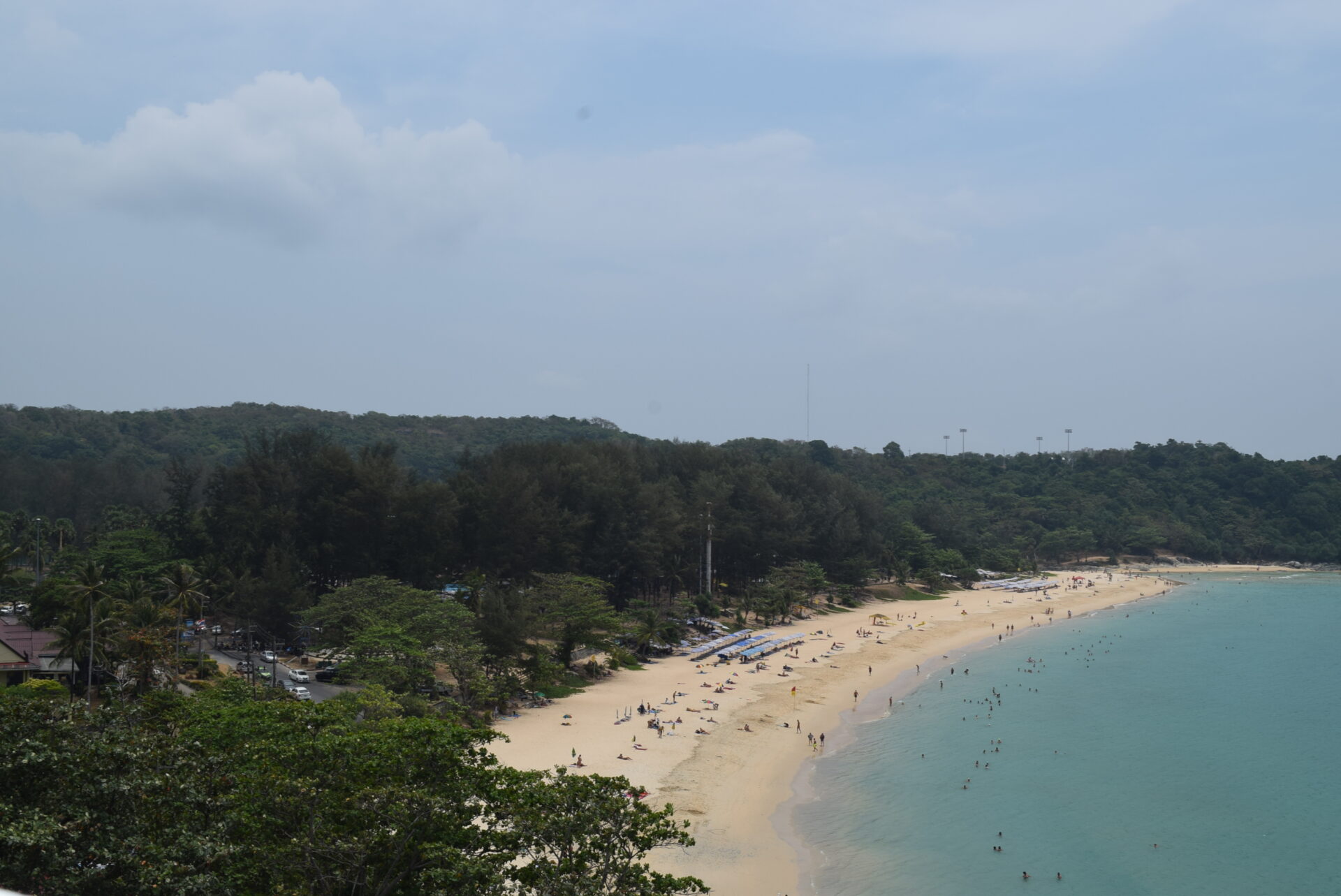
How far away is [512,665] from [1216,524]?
12409 cm

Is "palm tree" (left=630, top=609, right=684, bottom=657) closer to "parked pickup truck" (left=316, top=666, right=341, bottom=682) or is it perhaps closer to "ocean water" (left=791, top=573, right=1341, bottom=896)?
"ocean water" (left=791, top=573, right=1341, bottom=896)

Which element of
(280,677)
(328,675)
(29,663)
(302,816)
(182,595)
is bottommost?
(328,675)

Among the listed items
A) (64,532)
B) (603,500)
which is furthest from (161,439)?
(603,500)

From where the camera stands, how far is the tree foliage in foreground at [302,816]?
12.1 m

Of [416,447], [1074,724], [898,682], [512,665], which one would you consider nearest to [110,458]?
[416,447]

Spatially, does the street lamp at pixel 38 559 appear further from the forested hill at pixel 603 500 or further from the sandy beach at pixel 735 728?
the sandy beach at pixel 735 728

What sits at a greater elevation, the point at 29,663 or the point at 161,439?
the point at 161,439

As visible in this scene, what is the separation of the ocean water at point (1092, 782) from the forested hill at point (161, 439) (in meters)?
41.0

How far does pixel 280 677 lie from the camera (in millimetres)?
38906

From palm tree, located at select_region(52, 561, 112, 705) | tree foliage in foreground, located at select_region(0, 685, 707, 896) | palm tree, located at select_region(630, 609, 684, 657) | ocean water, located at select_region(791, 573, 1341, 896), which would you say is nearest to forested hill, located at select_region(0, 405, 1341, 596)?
palm tree, located at select_region(630, 609, 684, 657)

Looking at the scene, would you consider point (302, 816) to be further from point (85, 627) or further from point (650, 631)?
point (650, 631)

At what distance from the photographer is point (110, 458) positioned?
112000 millimetres

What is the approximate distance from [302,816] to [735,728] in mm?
27087

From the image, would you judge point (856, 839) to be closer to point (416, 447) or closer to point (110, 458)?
point (110, 458)
